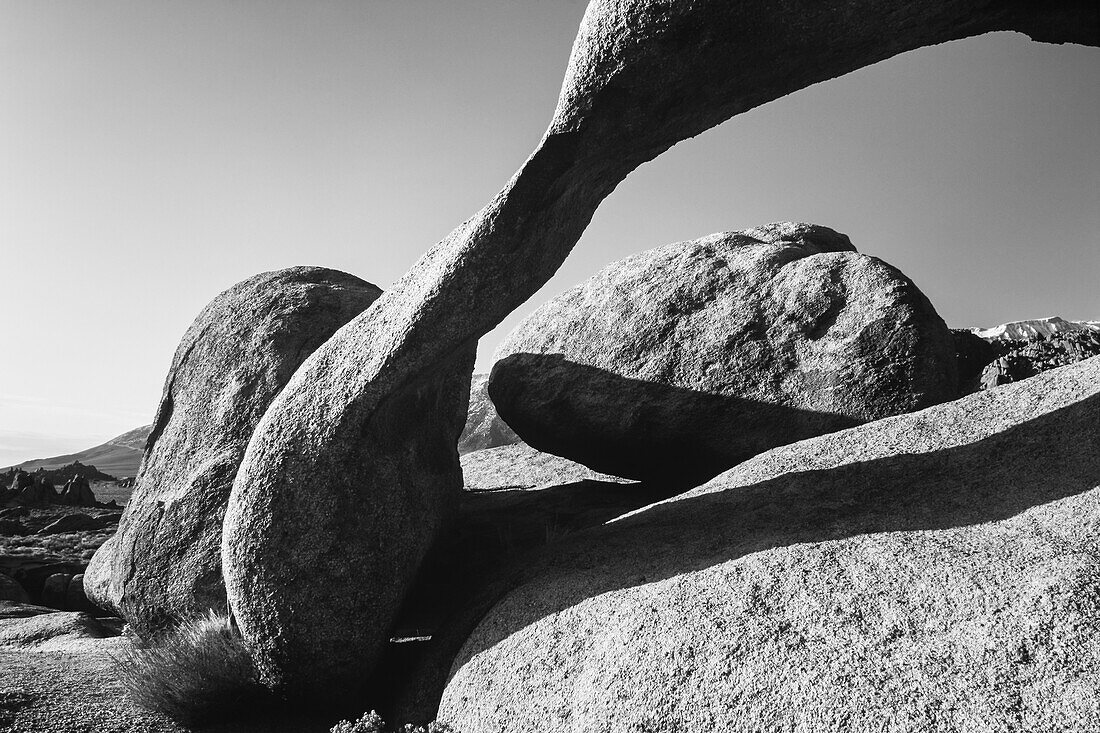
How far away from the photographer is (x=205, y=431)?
306 inches

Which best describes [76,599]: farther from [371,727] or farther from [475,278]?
[475,278]

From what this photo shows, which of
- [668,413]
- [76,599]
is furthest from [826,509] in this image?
[76,599]

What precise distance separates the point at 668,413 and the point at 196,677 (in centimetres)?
515

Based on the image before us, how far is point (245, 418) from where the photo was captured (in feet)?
24.8

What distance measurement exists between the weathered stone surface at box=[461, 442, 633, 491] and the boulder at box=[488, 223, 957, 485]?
0.96m

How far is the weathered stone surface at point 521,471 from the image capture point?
1010cm

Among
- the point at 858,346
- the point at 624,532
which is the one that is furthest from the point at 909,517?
the point at 858,346

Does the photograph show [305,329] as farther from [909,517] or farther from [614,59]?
[909,517]

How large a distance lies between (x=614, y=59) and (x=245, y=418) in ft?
17.3

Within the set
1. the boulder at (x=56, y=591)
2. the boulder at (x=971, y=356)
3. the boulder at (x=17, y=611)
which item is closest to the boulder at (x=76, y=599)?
the boulder at (x=56, y=591)

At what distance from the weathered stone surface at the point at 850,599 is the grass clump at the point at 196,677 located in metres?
1.88

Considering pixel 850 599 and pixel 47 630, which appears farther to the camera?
pixel 47 630

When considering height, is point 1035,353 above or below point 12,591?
above

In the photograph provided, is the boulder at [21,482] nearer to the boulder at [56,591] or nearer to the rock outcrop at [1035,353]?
the boulder at [56,591]
